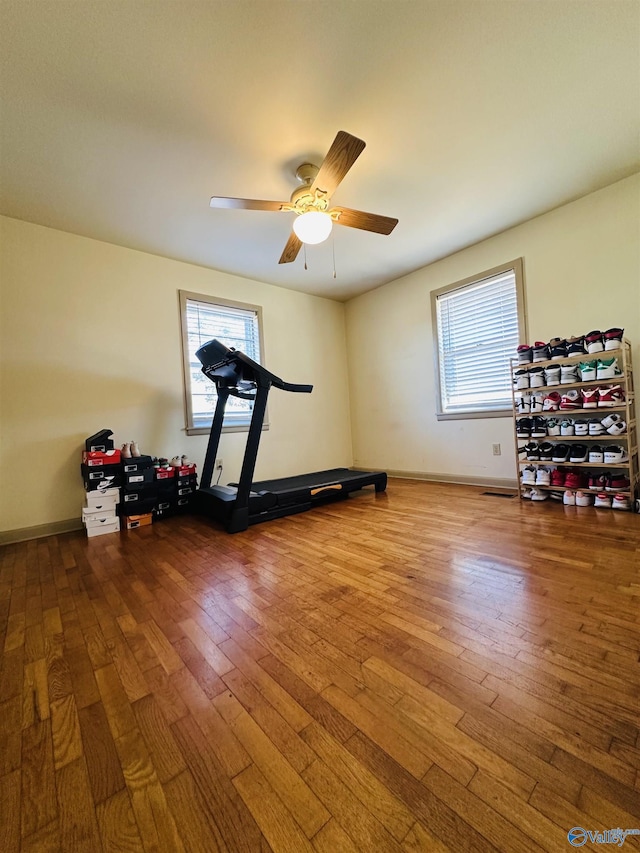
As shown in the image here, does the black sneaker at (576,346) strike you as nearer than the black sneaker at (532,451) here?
Yes

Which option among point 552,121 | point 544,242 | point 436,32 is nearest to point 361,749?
point 436,32

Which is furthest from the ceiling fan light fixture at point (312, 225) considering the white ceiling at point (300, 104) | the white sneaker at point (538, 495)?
the white sneaker at point (538, 495)

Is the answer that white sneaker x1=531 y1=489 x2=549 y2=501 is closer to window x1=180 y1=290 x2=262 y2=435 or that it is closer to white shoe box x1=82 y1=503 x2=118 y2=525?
window x1=180 y1=290 x2=262 y2=435

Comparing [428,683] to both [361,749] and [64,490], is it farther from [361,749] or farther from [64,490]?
[64,490]

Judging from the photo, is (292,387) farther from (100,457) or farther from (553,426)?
(553,426)

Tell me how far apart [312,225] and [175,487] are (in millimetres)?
2581

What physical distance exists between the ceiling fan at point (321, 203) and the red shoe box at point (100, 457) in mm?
2113

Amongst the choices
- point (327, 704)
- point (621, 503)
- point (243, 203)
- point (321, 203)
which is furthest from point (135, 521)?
point (621, 503)

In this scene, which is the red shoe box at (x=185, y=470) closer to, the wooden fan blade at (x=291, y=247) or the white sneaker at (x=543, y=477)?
the wooden fan blade at (x=291, y=247)

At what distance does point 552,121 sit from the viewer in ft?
7.14

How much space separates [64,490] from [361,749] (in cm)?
322

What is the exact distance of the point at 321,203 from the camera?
2.28 metres

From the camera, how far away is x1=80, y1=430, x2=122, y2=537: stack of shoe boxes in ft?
9.04

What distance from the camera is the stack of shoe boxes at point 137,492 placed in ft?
9.52
